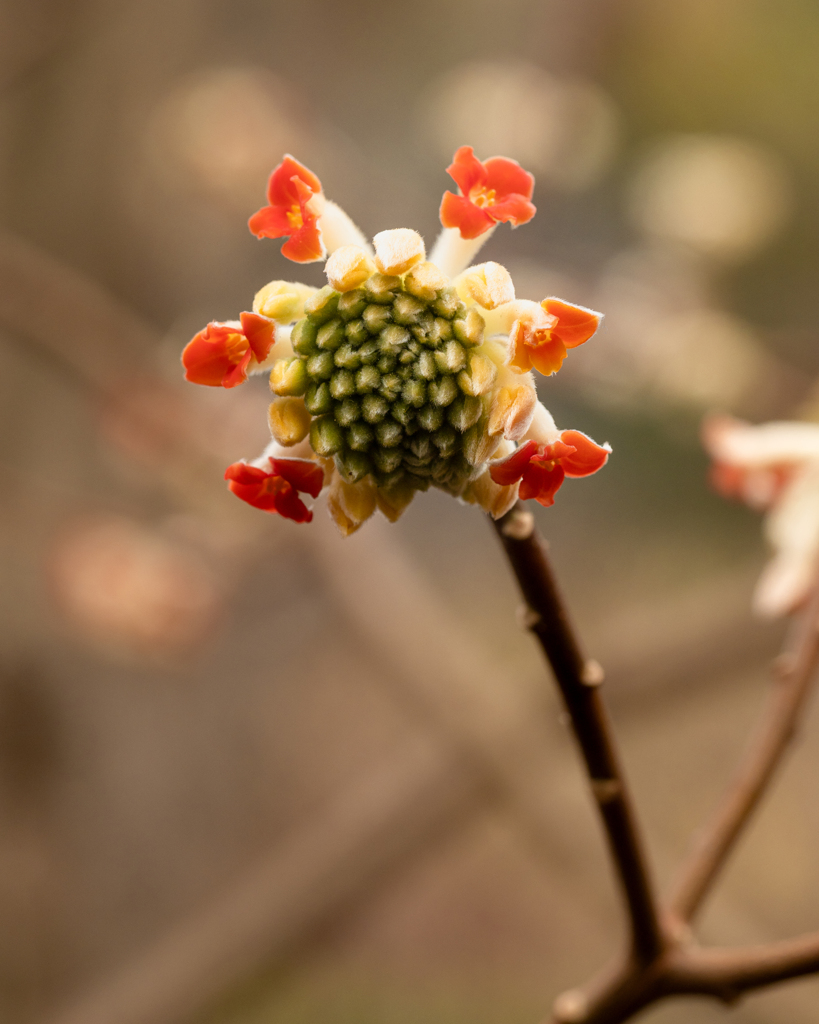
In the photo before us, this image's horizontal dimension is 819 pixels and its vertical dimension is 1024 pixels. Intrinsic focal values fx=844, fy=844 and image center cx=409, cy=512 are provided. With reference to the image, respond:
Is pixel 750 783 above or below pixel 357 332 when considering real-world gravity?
below

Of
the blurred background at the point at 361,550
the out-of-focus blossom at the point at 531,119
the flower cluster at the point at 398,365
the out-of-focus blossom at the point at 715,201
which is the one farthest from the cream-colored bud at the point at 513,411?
the out-of-focus blossom at the point at 715,201

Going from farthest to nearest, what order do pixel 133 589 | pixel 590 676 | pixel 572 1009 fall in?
pixel 133 589 → pixel 572 1009 → pixel 590 676

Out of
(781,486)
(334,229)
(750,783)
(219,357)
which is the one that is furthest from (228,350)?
(781,486)

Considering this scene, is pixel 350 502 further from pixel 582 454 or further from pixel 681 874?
pixel 681 874

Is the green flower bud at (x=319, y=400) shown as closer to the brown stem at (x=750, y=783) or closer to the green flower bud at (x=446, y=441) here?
the green flower bud at (x=446, y=441)

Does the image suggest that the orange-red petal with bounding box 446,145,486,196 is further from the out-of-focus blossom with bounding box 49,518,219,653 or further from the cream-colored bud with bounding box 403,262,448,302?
the out-of-focus blossom with bounding box 49,518,219,653

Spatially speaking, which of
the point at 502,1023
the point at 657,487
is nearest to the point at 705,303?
the point at 657,487
